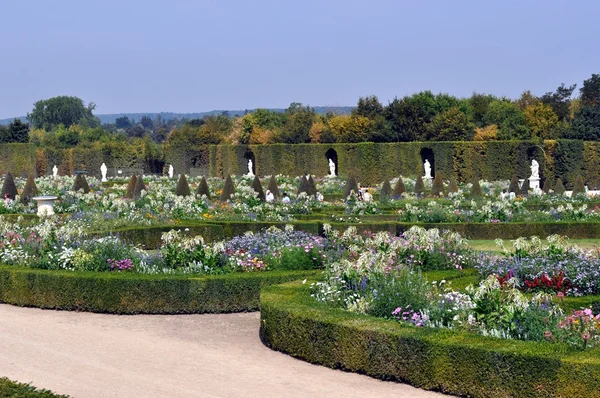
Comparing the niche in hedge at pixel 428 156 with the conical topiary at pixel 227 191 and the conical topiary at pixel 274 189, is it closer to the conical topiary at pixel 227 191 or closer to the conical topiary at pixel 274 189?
the conical topiary at pixel 274 189

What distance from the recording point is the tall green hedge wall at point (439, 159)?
44.7 meters

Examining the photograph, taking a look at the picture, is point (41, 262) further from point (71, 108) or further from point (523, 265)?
point (71, 108)

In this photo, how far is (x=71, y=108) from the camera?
14350 centimetres

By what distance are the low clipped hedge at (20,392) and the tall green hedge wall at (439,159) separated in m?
38.7

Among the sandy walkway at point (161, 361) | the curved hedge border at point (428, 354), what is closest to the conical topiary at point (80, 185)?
the sandy walkway at point (161, 361)

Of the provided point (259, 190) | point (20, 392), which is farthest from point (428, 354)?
point (259, 190)

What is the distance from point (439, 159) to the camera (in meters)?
47.1

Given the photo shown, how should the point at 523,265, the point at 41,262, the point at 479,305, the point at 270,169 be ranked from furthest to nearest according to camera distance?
the point at 270,169
the point at 41,262
the point at 523,265
the point at 479,305

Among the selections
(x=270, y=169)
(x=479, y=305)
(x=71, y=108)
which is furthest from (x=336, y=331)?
(x=71, y=108)

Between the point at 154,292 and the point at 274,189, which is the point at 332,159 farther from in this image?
the point at 154,292

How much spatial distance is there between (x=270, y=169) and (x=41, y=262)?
3859 centimetres

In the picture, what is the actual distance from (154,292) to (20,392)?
5.11 meters

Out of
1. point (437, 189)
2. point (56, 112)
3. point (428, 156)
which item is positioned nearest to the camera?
point (437, 189)

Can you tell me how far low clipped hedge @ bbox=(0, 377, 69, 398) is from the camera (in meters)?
7.45
